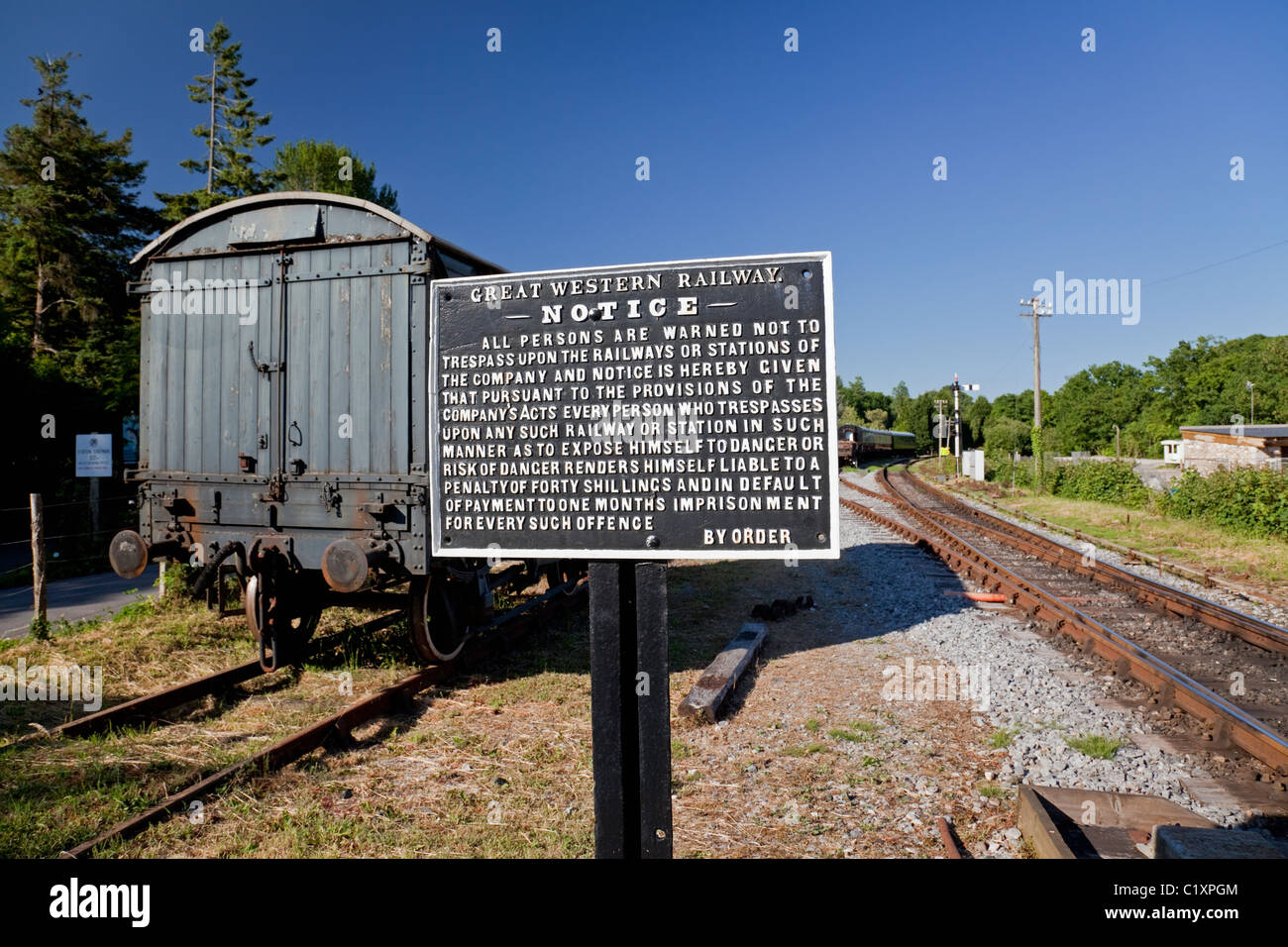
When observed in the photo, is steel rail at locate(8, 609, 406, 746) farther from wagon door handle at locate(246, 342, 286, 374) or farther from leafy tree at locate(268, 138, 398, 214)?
leafy tree at locate(268, 138, 398, 214)

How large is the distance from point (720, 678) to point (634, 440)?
13.3 feet

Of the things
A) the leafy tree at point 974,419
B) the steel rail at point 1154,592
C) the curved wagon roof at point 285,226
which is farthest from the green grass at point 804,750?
the leafy tree at point 974,419

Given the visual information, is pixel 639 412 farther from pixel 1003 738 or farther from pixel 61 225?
pixel 61 225

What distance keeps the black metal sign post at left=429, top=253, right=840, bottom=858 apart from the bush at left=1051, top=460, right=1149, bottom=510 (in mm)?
23949

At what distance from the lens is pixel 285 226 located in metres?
6.98

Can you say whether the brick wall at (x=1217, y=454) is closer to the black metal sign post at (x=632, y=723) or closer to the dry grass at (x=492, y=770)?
the dry grass at (x=492, y=770)

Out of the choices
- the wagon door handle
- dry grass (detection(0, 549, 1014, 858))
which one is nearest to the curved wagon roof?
the wagon door handle

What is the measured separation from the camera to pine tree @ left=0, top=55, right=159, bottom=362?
23.3m

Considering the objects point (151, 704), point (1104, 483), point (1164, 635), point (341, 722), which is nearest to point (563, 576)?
point (341, 722)

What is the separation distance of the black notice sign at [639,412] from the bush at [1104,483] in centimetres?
2394
